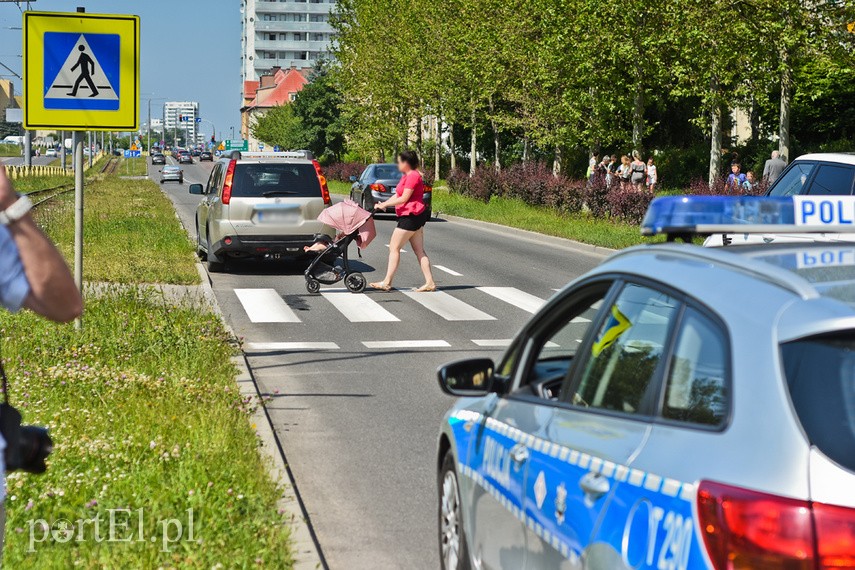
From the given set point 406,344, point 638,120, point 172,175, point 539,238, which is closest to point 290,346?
point 406,344

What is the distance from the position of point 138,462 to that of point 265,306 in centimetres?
896

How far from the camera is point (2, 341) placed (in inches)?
398

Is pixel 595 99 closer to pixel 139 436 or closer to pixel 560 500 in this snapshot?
pixel 139 436

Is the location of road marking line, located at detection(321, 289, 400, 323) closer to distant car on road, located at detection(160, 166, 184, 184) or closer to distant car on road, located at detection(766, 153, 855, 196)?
distant car on road, located at detection(766, 153, 855, 196)

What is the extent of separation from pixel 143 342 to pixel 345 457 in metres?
3.25

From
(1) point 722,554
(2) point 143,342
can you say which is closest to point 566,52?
(2) point 143,342

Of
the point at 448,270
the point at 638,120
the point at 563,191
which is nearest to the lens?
the point at 448,270

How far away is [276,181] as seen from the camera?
18.8 m

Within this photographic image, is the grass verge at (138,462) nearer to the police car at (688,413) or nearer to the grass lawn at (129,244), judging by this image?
the police car at (688,413)

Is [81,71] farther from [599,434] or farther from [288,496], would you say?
[599,434]

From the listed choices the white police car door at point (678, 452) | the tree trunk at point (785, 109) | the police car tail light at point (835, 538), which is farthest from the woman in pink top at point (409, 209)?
the police car tail light at point (835, 538)

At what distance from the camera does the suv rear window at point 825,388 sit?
102 inches

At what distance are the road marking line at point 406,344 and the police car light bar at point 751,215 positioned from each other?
8.48m

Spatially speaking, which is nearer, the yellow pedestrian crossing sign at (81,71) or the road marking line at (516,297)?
the yellow pedestrian crossing sign at (81,71)
